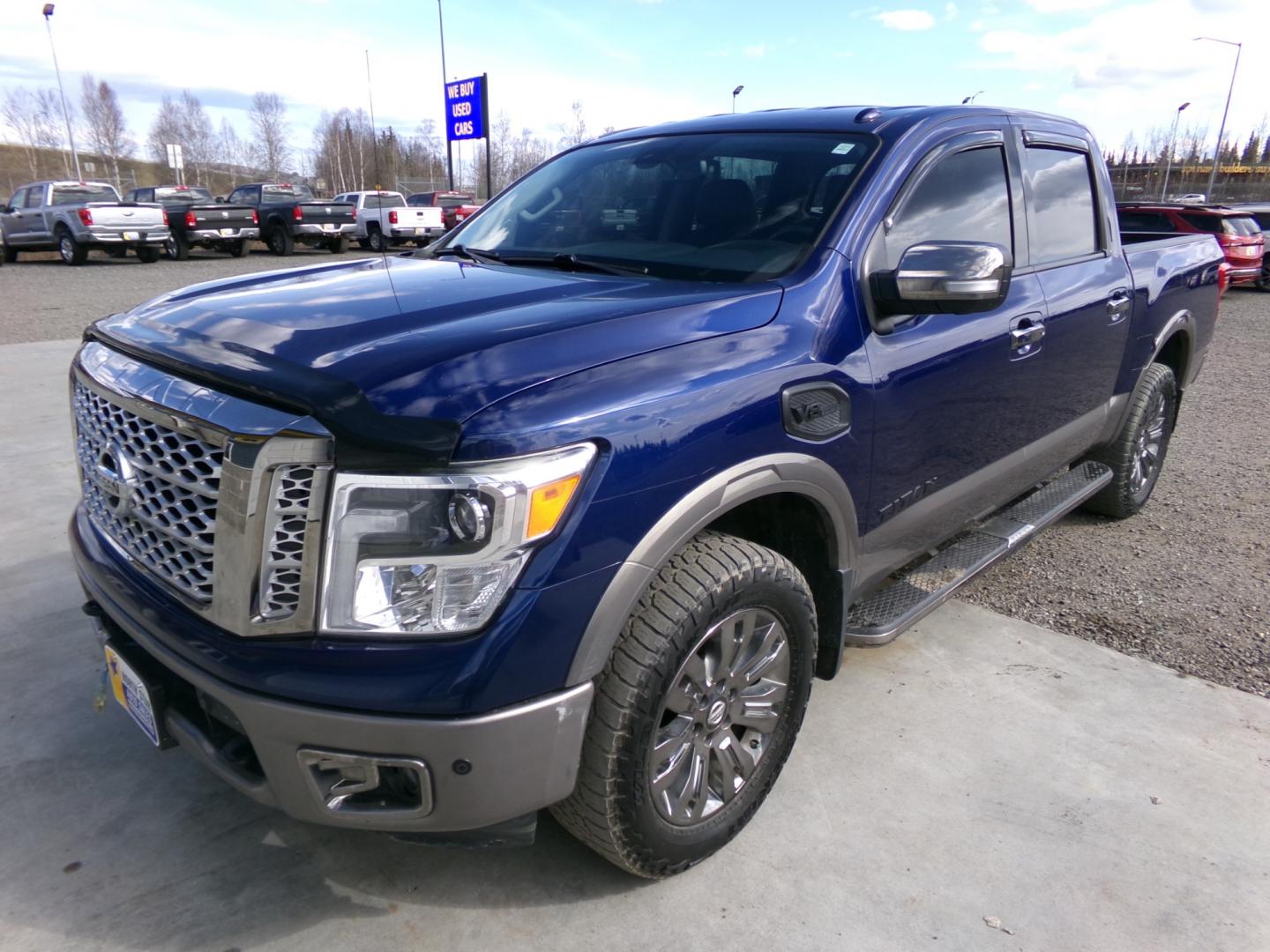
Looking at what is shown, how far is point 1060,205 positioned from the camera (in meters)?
3.83

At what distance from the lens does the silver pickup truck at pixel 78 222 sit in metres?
19.2

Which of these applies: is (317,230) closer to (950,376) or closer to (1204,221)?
(1204,221)

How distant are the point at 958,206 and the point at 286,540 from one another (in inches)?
97.3

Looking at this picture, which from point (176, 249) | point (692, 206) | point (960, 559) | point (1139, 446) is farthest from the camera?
point (176, 249)

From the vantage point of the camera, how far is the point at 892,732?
299 cm

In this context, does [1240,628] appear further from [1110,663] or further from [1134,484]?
[1134,484]

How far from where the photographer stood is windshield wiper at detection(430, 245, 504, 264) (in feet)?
10.2

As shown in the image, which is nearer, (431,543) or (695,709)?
(431,543)

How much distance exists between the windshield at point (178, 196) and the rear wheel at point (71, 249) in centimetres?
282

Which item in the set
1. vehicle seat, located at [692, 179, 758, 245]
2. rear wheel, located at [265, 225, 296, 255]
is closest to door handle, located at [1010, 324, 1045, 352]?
vehicle seat, located at [692, 179, 758, 245]

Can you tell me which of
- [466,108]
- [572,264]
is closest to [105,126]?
[466,108]

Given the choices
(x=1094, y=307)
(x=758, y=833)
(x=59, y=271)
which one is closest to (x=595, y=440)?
(x=758, y=833)

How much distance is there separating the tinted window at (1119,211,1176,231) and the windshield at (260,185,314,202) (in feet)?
62.1

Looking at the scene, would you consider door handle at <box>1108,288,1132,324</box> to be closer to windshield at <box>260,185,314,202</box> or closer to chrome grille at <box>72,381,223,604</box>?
chrome grille at <box>72,381,223,604</box>
